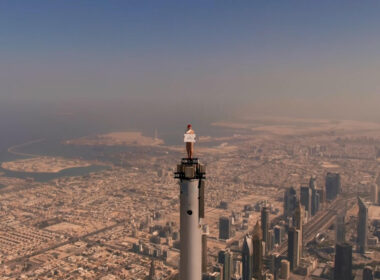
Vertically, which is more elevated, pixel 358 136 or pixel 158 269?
pixel 358 136

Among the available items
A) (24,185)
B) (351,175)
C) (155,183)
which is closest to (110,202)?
(155,183)

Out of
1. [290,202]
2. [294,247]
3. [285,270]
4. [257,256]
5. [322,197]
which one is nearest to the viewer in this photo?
[257,256]

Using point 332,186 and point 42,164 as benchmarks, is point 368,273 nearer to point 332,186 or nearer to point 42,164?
point 332,186

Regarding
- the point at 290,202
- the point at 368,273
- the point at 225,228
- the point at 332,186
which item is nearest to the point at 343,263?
the point at 368,273

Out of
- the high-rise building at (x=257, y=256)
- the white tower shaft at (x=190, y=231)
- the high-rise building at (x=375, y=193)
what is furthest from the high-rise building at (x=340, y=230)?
the white tower shaft at (x=190, y=231)

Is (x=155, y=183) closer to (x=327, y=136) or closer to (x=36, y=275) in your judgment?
(x=36, y=275)
